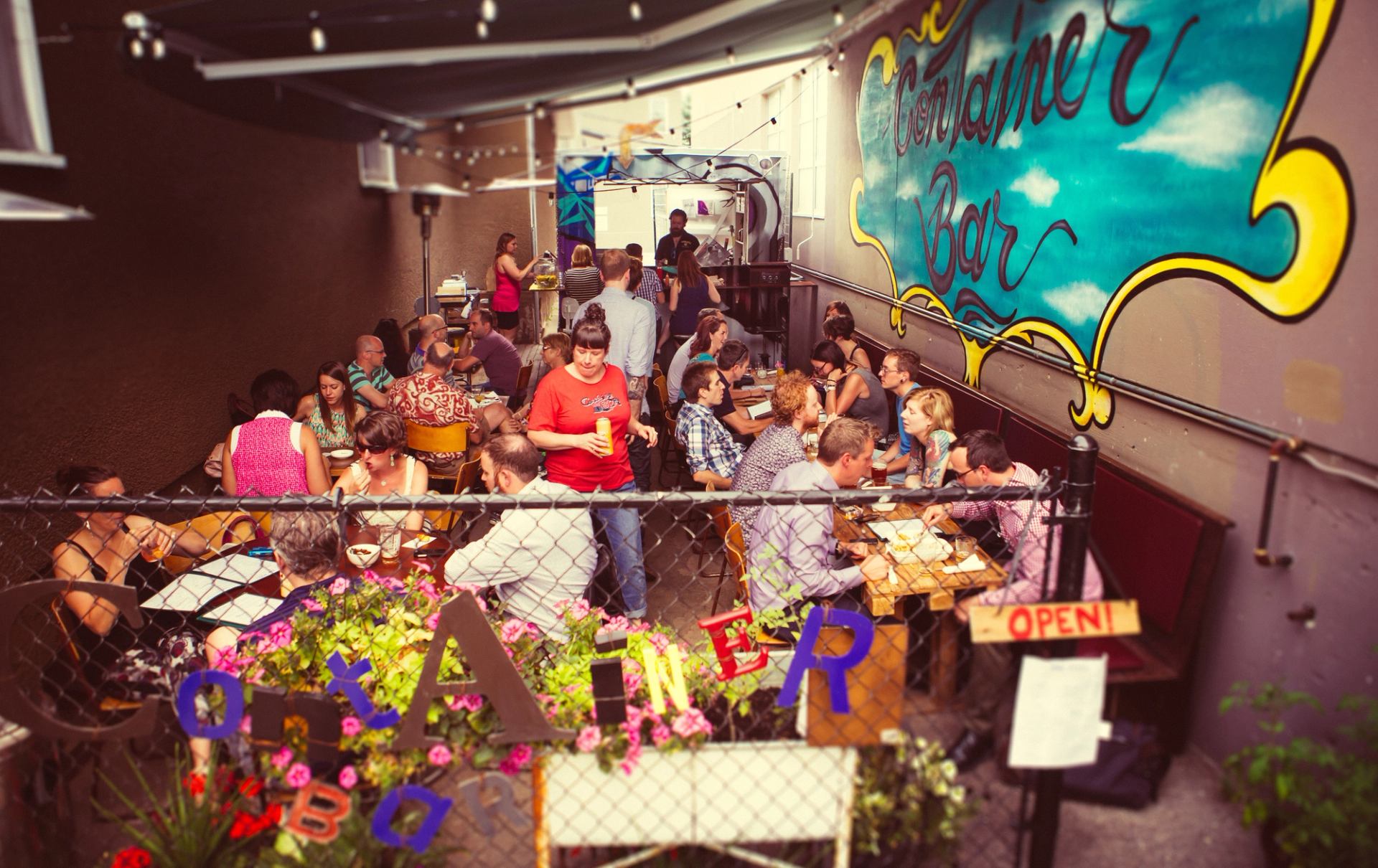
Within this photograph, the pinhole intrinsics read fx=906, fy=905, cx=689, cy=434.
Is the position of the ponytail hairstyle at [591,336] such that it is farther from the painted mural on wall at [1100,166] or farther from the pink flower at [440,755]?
the pink flower at [440,755]

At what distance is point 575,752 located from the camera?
235 cm

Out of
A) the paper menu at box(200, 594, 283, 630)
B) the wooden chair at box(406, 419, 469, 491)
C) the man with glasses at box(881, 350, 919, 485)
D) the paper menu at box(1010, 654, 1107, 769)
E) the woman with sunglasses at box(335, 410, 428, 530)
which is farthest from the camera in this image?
the man with glasses at box(881, 350, 919, 485)

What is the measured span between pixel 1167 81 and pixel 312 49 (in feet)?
11.5

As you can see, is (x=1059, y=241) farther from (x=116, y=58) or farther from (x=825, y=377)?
(x=116, y=58)

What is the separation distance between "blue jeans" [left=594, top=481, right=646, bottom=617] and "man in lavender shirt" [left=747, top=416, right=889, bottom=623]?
910 millimetres

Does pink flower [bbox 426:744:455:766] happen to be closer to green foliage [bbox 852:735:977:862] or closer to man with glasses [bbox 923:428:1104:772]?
green foliage [bbox 852:735:977:862]

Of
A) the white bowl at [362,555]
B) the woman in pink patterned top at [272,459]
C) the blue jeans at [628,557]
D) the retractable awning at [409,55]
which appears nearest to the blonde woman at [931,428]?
the blue jeans at [628,557]

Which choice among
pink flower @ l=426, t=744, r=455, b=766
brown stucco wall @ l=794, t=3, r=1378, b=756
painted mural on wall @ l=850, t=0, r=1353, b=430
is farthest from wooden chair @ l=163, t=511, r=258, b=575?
painted mural on wall @ l=850, t=0, r=1353, b=430

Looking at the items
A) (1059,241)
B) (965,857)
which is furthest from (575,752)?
(1059,241)

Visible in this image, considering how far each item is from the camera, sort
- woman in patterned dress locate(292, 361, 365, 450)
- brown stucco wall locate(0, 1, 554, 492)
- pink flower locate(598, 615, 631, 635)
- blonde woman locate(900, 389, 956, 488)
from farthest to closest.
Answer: woman in patterned dress locate(292, 361, 365, 450) → blonde woman locate(900, 389, 956, 488) → brown stucco wall locate(0, 1, 554, 492) → pink flower locate(598, 615, 631, 635)

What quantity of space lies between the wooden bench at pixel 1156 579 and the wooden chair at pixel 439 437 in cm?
350

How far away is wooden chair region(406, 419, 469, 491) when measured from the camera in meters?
5.63

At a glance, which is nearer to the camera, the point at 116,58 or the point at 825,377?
the point at 116,58

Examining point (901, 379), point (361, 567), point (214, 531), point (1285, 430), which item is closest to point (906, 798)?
point (1285, 430)
